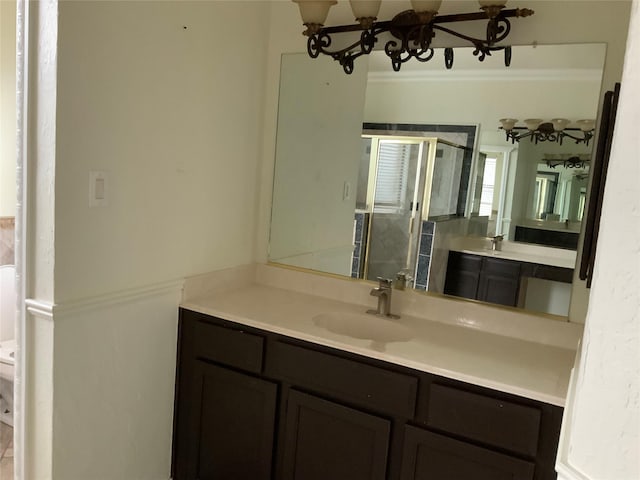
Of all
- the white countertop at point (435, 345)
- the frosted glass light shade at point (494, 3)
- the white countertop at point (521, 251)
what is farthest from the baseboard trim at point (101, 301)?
the frosted glass light shade at point (494, 3)

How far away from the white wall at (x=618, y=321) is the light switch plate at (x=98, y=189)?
1.40 meters

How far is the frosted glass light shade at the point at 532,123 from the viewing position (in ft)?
6.16

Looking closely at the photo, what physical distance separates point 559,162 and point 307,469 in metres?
1.37

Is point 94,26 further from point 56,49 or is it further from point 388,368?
point 388,368

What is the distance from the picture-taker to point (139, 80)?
1.75 m

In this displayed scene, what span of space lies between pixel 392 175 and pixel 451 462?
3.71 ft

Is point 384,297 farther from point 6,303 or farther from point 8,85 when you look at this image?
point 8,85

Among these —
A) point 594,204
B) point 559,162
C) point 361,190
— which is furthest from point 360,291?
point 594,204

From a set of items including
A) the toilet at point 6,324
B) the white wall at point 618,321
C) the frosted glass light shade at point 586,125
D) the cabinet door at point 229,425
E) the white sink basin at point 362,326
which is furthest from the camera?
the toilet at point 6,324

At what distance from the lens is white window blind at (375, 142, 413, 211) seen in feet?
7.13

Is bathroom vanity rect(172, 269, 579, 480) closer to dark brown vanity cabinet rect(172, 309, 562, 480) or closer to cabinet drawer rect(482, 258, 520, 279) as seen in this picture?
dark brown vanity cabinet rect(172, 309, 562, 480)

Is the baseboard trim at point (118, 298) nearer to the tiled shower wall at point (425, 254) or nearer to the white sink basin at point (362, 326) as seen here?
the white sink basin at point (362, 326)

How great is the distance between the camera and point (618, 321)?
33.2 inches

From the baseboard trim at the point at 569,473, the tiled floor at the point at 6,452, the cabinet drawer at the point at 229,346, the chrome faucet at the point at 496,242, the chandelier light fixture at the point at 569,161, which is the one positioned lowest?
the tiled floor at the point at 6,452
